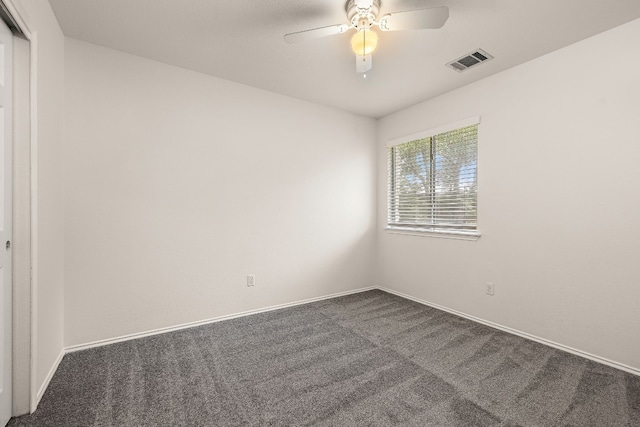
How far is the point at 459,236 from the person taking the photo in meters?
3.09

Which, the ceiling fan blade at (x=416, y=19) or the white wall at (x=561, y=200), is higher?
the ceiling fan blade at (x=416, y=19)

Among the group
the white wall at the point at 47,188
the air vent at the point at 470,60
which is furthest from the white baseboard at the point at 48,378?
the air vent at the point at 470,60

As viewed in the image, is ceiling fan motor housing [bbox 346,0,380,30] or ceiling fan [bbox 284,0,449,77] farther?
ceiling fan motor housing [bbox 346,0,380,30]

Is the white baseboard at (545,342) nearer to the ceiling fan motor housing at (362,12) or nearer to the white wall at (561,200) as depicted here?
the white wall at (561,200)

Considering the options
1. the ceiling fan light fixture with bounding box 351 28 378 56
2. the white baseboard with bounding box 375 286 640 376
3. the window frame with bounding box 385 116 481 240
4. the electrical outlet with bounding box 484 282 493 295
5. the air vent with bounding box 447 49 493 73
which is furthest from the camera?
the window frame with bounding box 385 116 481 240

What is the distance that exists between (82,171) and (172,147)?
28.2 inches

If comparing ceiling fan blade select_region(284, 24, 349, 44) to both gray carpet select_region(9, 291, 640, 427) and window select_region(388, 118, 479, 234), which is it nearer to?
window select_region(388, 118, 479, 234)

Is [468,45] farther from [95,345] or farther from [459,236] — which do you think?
[95,345]

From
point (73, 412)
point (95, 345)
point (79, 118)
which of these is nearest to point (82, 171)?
point (79, 118)

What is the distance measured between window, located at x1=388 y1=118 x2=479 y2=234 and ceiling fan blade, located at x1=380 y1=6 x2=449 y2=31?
5.31ft

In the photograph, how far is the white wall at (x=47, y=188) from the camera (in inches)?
63.8

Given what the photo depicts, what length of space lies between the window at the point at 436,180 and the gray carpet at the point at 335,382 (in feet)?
4.09

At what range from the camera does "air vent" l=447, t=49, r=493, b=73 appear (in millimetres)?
2436

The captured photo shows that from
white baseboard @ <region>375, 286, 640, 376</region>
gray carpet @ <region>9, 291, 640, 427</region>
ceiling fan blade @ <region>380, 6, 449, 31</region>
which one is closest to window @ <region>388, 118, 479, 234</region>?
white baseboard @ <region>375, 286, 640, 376</region>
